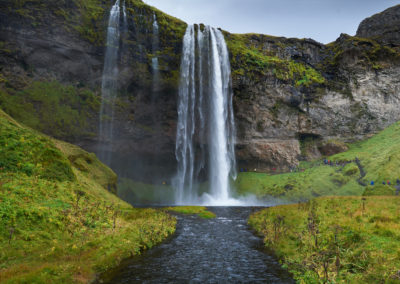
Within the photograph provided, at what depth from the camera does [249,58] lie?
198ft

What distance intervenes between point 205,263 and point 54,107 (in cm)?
4399

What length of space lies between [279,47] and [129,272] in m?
71.0

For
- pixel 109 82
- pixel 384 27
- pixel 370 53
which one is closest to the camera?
pixel 109 82

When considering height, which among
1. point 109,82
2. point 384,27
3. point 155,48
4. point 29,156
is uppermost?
point 384,27

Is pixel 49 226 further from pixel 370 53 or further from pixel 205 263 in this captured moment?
pixel 370 53

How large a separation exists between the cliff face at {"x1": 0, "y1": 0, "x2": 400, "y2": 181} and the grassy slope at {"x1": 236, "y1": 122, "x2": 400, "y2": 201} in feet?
15.9

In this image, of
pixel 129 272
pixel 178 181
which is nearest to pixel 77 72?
pixel 178 181

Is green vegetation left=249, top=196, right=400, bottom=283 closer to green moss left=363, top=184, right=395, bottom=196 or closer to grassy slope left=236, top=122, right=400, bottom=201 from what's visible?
green moss left=363, top=184, right=395, bottom=196

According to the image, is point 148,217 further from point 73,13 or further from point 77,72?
point 73,13

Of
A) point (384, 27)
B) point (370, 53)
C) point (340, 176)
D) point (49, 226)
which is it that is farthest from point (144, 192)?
point (384, 27)

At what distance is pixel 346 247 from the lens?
11.1m

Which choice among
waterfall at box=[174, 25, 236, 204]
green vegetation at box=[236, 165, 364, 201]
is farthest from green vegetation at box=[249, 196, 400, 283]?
waterfall at box=[174, 25, 236, 204]

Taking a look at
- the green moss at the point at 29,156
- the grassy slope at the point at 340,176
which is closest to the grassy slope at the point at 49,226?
the green moss at the point at 29,156

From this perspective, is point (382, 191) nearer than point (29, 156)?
No
